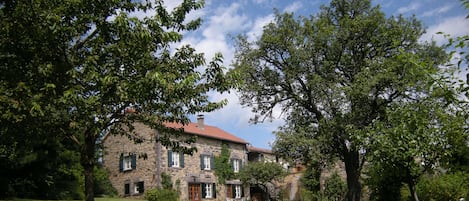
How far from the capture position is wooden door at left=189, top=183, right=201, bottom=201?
32.8 meters

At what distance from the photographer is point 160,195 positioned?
29172 mm

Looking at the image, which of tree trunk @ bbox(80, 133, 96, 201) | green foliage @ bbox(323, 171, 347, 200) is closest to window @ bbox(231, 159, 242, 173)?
green foliage @ bbox(323, 171, 347, 200)

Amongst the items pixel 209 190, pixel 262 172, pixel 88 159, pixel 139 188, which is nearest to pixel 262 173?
pixel 262 172

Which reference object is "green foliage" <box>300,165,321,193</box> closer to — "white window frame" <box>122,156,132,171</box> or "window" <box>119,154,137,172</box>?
"window" <box>119,154,137,172</box>

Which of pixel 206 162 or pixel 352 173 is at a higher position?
pixel 206 162

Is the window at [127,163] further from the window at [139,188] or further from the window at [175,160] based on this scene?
the window at [175,160]

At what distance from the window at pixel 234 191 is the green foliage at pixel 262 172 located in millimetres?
2566

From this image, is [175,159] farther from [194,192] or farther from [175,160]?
[194,192]

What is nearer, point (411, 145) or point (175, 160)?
point (411, 145)

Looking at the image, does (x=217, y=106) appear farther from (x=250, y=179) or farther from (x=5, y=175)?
(x=250, y=179)

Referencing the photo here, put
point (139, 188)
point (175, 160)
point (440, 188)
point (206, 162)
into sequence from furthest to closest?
point (206, 162) → point (175, 160) → point (139, 188) → point (440, 188)

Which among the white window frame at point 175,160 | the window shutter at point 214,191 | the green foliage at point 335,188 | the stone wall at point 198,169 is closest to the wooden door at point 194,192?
the stone wall at point 198,169

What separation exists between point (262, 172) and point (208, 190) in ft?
15.6

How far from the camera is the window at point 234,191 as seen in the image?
36062 millimetres
